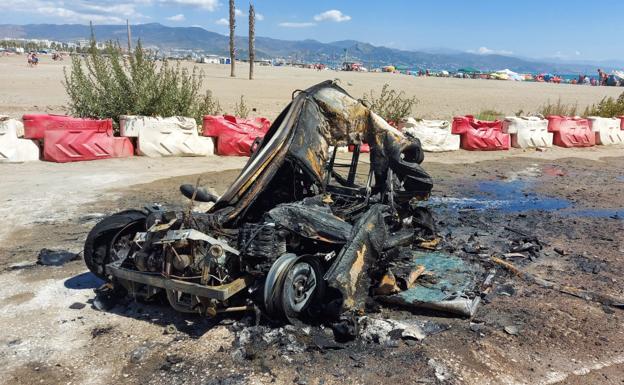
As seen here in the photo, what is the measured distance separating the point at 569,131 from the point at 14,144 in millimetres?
16074

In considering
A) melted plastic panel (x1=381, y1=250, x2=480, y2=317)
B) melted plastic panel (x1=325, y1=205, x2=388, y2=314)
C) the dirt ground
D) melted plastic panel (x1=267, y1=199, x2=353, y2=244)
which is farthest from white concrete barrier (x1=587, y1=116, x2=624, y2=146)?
melted plastic panel (x1=267, y1=199, x2=353, y2=244)

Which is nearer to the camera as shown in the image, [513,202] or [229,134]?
[513,202]

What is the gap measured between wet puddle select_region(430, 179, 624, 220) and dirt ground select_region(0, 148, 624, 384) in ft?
0.98

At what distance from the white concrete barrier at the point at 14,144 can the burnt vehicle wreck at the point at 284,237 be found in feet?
23.6

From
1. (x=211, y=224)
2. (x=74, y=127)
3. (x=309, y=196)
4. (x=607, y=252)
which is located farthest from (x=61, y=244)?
(x=607, y=252)

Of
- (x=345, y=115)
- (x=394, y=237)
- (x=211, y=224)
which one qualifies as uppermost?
(x=345, y=115)

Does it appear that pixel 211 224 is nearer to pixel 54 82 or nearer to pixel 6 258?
pixel 6 258

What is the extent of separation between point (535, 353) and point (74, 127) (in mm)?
10321

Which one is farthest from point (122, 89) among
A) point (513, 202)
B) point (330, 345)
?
point (330, 345)

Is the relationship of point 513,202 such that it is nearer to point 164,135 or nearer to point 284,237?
point 284,237

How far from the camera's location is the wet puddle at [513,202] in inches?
350

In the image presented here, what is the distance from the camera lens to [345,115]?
206 inches

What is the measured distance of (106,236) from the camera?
5.03 m

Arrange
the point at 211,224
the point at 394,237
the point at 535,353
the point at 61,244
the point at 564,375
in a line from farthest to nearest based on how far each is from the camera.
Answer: the point at 61,244 < the point at 394,237 < the point at 211,224 < the point at 535,353 < the point at 564,375
